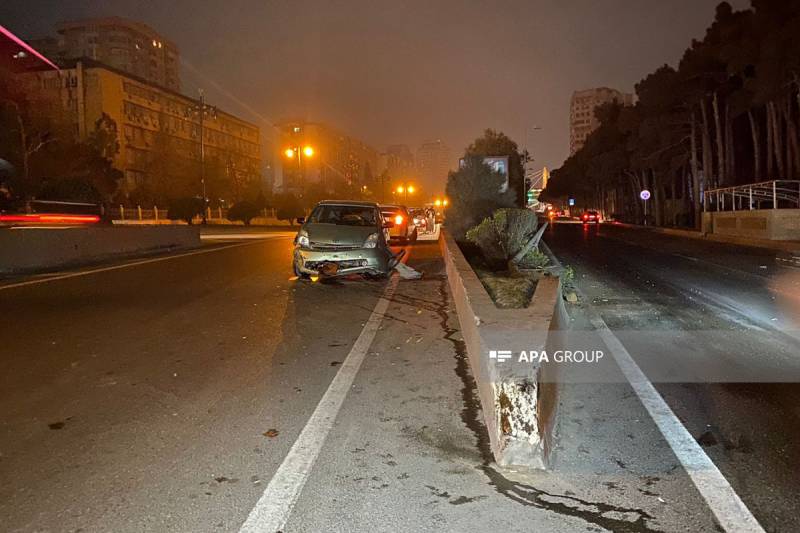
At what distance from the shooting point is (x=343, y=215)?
15.5 metres

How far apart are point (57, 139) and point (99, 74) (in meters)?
27.8

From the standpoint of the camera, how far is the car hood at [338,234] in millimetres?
13391

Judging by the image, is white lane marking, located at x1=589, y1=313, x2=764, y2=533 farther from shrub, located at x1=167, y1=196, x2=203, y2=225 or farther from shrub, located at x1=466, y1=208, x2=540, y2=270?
shrub, located at x1=167, y1=196, x2=203, y2=225

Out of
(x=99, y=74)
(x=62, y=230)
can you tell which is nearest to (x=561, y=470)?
(x=62, y=230)

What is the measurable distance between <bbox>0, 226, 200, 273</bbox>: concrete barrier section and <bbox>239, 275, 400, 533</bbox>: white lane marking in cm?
1305

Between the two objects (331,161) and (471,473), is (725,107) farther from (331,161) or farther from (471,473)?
(331,161)

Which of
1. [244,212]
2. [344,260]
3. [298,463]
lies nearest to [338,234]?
[344,260]

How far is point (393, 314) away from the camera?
1036cm

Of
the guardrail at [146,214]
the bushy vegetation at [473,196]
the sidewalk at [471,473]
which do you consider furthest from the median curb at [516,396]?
the guardrail at [146,214]

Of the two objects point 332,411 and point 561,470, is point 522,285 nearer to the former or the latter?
point 332,411

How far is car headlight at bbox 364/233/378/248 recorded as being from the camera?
13.5 meters

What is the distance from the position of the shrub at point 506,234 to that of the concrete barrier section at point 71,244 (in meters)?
11.2

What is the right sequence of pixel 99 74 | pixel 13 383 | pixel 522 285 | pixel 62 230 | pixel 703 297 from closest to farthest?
pixel 13 383, pixel 522 285, pixel 703 297, pixel 62 230, pixel 99 74

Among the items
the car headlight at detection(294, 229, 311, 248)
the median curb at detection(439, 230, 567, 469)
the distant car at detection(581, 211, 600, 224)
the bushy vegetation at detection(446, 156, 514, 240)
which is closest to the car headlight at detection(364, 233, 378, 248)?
the car headlight at detection(294, 229, 311, 248)
